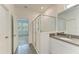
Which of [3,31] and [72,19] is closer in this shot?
[3,31]

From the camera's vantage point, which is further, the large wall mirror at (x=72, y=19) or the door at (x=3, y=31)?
the large wall mirror at (x=72, y=19)

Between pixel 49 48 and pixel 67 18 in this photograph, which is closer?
pixel 67 18

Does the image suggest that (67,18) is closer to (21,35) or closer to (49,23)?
(49,23)

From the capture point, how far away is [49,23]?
486cm

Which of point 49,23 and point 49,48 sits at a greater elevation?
point 49,23

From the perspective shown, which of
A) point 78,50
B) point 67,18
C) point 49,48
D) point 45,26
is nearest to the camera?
point 78,50

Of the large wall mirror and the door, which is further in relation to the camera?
the large wall mirror

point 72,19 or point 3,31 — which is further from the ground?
point 72,19
